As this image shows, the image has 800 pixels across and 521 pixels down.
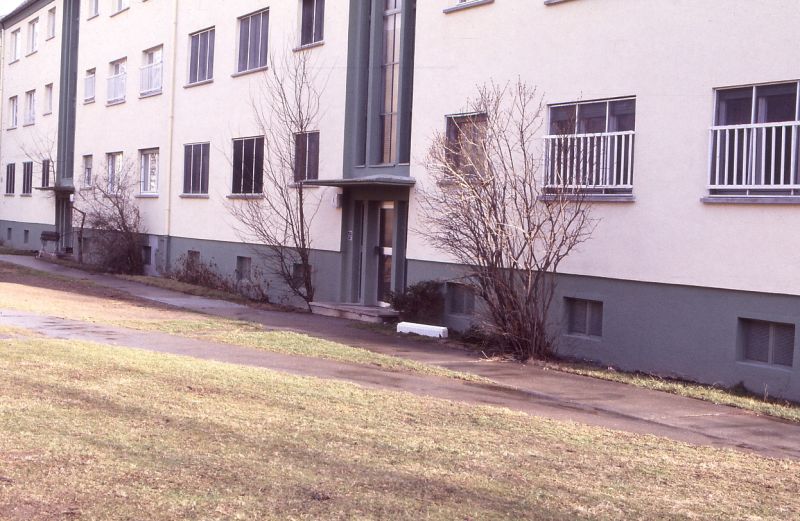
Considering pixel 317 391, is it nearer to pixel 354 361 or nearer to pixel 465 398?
pixel 465 398

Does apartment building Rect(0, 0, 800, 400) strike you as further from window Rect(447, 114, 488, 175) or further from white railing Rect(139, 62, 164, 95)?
white railing Rect(139, 62, 164, 95)

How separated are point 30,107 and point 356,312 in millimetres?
27193

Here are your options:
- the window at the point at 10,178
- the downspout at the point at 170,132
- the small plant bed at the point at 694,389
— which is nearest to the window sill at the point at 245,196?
the downspout at the point at 170,132

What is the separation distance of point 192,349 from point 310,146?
338 inches

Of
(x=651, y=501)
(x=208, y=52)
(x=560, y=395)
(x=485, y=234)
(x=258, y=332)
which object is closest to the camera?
(x=651, y=501)

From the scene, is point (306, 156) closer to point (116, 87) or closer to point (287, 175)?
point (287, 175)

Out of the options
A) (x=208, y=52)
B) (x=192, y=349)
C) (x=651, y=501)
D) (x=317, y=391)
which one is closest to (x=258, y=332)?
(x=192, y=349)

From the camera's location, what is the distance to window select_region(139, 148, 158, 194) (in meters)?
27.7

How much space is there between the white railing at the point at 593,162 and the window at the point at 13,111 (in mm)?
33315

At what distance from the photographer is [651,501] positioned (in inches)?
237

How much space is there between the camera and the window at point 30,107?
38875 mm

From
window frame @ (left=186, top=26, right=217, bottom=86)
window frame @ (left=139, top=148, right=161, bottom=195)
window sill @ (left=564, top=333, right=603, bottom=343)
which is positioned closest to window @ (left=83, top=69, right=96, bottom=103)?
window frame @ (left=139, top=148, right=161, bottom=195)

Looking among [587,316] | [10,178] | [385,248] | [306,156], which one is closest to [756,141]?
[587,316]

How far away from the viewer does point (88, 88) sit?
3266 centimetres
